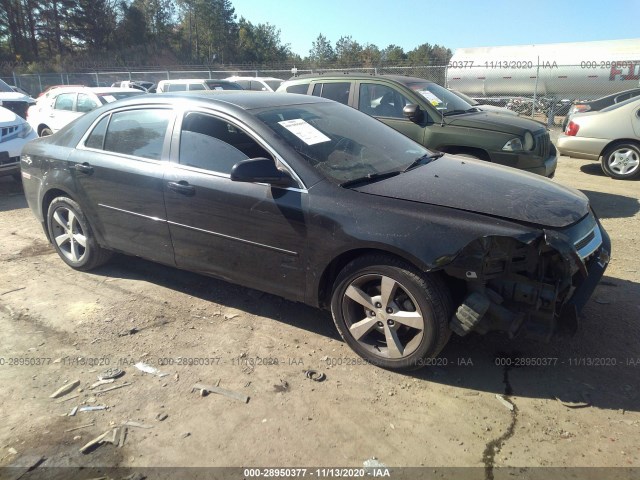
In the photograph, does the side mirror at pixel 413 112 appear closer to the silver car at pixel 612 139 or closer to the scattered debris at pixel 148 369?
the silver car at pixel 612 139

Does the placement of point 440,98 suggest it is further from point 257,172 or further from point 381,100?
point 257,172

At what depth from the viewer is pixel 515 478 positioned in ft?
7.55

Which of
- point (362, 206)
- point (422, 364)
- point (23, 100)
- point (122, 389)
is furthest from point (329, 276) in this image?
point (23, 100)

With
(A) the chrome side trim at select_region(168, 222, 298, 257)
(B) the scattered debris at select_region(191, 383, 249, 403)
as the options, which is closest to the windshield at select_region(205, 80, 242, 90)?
(A) the chrome side trim at select_region(168, 222, 298, 257)

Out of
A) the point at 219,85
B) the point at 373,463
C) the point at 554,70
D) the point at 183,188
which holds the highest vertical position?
the point at 554,70

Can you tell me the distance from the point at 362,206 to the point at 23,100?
49.1 feet

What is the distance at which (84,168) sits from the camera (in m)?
4.30

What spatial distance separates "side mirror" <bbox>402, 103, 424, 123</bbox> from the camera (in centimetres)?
648

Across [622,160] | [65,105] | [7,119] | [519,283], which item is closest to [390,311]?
[519,283]

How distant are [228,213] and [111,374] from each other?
132 centimetres

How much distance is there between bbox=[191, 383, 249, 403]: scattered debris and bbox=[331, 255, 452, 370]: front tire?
2.59 feet

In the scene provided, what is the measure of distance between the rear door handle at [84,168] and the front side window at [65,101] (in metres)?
8.23

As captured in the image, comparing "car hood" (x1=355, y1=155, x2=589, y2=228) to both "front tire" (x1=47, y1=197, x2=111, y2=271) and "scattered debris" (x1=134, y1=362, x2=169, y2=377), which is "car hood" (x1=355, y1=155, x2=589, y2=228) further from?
"front tire" (x1=47, y1=197, x2=111, y2=271)

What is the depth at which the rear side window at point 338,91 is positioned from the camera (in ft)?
23.8
